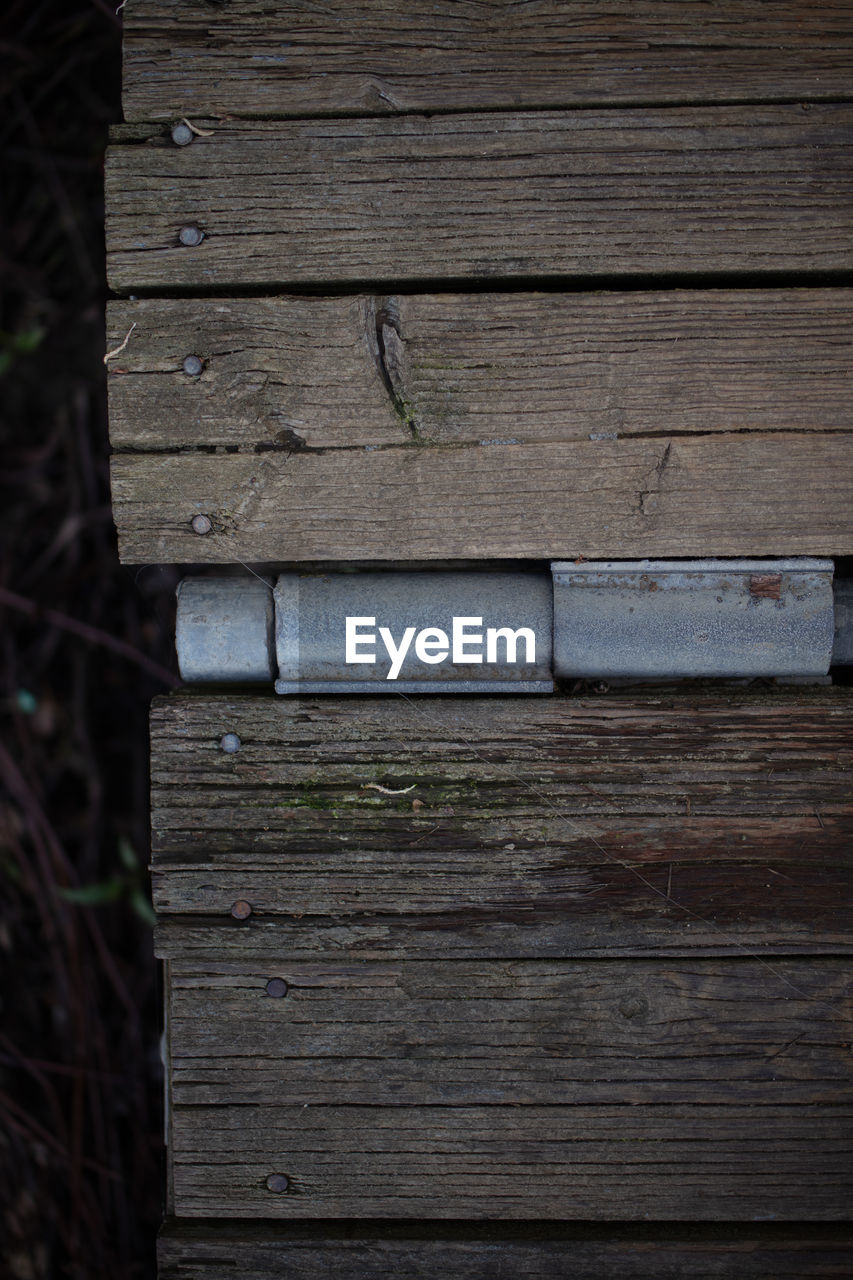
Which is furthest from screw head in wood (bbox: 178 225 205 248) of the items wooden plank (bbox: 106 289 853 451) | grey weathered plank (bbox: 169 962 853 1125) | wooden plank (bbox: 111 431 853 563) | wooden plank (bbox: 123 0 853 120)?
grey weathered plank (bbox: 169 962 853 1125)

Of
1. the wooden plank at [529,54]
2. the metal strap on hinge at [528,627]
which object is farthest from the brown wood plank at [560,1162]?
the wooden plank at [529,54]

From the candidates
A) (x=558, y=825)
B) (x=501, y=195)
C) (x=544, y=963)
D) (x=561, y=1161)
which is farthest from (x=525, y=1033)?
(x=501, y=195)

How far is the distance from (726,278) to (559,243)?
1.18 ft

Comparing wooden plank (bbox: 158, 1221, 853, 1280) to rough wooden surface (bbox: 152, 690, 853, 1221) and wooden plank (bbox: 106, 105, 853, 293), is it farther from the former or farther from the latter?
wooden plank (bbox: 106, 105, 853, 293)

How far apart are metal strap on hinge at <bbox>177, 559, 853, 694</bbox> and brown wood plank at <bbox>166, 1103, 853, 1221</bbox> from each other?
0.93 metres

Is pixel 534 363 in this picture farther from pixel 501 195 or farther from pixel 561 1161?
pixel 561 1161

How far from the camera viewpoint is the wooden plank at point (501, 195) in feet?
5.38

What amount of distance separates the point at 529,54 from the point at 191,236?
0.79m

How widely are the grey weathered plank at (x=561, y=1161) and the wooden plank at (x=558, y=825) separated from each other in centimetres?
35

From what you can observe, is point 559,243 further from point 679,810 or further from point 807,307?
point 679,810

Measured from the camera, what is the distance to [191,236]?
1.66 metres

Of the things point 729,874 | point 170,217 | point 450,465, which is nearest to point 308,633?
point 450,465

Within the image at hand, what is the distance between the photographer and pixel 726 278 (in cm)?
168

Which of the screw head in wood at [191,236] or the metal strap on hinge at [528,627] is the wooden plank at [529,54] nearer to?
the screw head in wood at [191,236]
